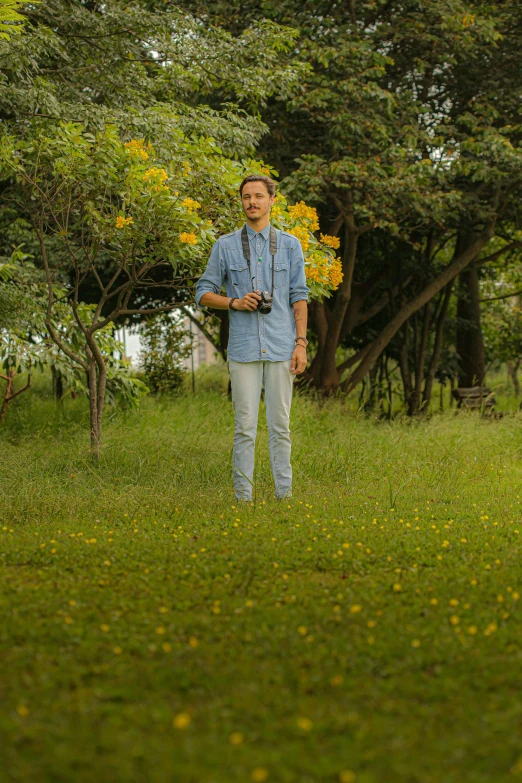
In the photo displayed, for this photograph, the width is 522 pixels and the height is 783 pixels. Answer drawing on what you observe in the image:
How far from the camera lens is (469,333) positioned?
572 inches

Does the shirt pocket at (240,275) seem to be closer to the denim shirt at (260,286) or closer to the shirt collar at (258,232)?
the denim shirt at (260,286)

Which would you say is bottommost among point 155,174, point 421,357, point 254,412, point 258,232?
point 254,412

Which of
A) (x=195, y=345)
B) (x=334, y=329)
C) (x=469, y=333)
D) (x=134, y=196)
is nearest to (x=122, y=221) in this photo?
(x=134, y=196)

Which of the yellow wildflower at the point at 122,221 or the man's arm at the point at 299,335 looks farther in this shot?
the yellow wildflower at the point at 122,221

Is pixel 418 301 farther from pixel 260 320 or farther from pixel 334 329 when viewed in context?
pixel 260 320

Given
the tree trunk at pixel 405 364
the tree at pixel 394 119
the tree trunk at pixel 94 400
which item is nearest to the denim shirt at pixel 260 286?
the tree trunk at pixel 94 400

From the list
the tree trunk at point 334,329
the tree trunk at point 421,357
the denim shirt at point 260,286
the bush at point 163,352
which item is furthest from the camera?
the tree trunk at point 421,357

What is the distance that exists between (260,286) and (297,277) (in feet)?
0.86

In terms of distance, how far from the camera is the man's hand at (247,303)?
16.8ft

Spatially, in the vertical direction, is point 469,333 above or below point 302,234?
below

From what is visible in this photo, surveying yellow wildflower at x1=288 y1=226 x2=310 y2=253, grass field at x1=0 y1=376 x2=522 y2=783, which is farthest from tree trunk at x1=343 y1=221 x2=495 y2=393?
grass field at x1=0 y1=376 x2=522 y2=783

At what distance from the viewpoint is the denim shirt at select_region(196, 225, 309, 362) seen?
5211 millimetres

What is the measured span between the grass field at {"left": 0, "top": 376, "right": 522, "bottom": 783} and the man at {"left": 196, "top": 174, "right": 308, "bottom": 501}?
15.4 inches

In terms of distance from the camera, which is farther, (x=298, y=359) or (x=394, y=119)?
(x=394, y=119)
